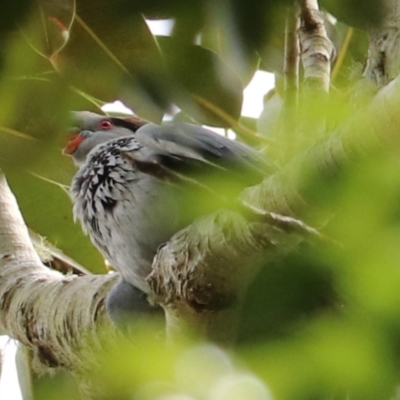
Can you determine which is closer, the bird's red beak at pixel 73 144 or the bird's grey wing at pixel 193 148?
the bird's grey wing at pixel 193 148

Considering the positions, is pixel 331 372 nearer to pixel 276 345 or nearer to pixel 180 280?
pixel 276 345

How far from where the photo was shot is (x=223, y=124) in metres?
1.73

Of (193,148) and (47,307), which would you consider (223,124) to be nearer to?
(193,148)

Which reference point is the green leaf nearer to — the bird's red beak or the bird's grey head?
the bird's grey head

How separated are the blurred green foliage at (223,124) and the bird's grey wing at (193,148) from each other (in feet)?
0.36

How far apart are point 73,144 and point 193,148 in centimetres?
53

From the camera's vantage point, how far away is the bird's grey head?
1.75 m

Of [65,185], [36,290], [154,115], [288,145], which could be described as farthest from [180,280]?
[65,185]

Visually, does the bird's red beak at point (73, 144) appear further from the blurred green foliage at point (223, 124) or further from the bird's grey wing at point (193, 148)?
the bird's grey wing at point (193, 148)

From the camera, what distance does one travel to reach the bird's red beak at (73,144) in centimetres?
177

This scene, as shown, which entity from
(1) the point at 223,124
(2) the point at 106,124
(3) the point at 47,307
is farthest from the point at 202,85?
(3) the point at 47,307

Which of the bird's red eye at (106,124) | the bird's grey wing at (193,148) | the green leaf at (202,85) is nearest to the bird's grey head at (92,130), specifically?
the bird's red eye at (106,124)

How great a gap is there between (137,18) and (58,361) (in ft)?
2.48

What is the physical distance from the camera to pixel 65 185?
206cm
